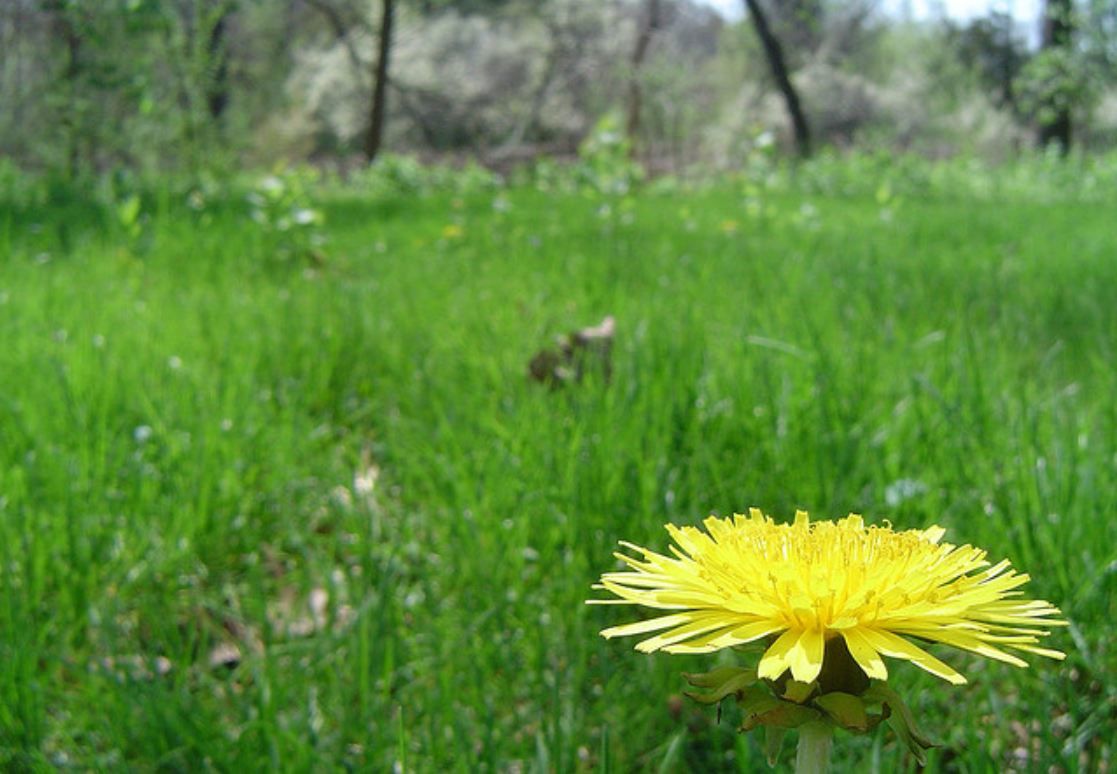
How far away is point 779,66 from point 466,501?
588 inches

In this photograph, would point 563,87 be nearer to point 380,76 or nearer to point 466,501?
point 380,76

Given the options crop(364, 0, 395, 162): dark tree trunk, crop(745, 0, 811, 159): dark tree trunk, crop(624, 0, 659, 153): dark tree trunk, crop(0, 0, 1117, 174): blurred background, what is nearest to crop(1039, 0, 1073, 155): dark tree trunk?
crop(0, 0, 1117, 174): blurred background

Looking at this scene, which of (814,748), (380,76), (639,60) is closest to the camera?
(814,748)

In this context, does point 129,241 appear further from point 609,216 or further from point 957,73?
point 957,73

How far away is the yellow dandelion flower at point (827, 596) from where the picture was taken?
48cm

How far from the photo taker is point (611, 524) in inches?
55.2

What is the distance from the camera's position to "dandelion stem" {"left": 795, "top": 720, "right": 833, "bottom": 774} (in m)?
0.48

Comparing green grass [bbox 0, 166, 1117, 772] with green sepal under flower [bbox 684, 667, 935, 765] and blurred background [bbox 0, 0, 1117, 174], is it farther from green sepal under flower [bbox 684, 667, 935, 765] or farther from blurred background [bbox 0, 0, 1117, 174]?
blurred background [bbox 0, 0, 1117, 174]

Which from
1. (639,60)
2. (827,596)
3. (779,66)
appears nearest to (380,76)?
(779,66)

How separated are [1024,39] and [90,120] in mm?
22266

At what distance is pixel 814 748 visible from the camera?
1.59 ft

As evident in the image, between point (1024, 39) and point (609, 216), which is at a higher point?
point (1024, 39)

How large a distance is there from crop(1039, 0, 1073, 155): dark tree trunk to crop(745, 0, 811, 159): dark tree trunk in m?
3.27

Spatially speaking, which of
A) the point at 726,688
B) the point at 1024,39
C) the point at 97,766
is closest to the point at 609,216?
the point at 97,766
